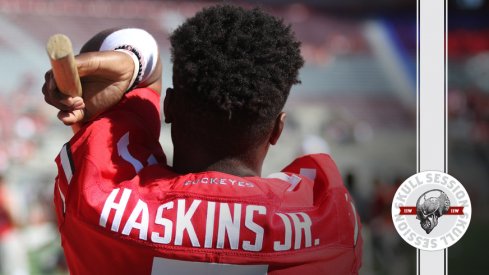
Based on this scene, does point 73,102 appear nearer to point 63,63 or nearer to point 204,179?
point 63,63

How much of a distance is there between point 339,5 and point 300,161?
5902 mm

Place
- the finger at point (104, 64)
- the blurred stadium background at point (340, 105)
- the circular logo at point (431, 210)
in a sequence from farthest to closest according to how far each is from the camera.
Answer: the blurred stadium background at point (340, 105) < the circular logo at point (431, 210) < the finger at point (104, 64)

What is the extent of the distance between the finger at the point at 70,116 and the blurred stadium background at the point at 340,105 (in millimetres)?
4248

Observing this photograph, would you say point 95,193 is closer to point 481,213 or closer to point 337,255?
point 337,255

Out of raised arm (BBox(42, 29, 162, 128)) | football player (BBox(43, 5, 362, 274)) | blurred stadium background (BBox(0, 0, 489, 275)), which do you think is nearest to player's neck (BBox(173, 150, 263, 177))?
football player (BBox(43, 5, 362, 274))

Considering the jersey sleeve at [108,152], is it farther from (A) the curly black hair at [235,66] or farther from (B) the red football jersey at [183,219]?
(A) the curly black hair at [235,66]

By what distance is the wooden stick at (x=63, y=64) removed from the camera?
0.89 metres

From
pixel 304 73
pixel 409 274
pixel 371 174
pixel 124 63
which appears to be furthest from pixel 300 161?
pixel 304 73

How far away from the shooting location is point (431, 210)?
248 centimetres

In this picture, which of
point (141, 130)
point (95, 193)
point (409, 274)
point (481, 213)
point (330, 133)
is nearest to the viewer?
point (95, 193)

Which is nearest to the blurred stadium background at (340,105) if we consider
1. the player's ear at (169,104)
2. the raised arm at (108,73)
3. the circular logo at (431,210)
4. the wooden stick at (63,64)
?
the circular logo at (431,210)

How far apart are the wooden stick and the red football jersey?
0.36 feet

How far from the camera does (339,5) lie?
685 centimetres

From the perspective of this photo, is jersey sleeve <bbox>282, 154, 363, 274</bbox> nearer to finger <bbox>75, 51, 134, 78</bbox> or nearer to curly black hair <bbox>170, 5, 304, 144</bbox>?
curly black hair <bbox>170, 5, 304, 144</bbox>
